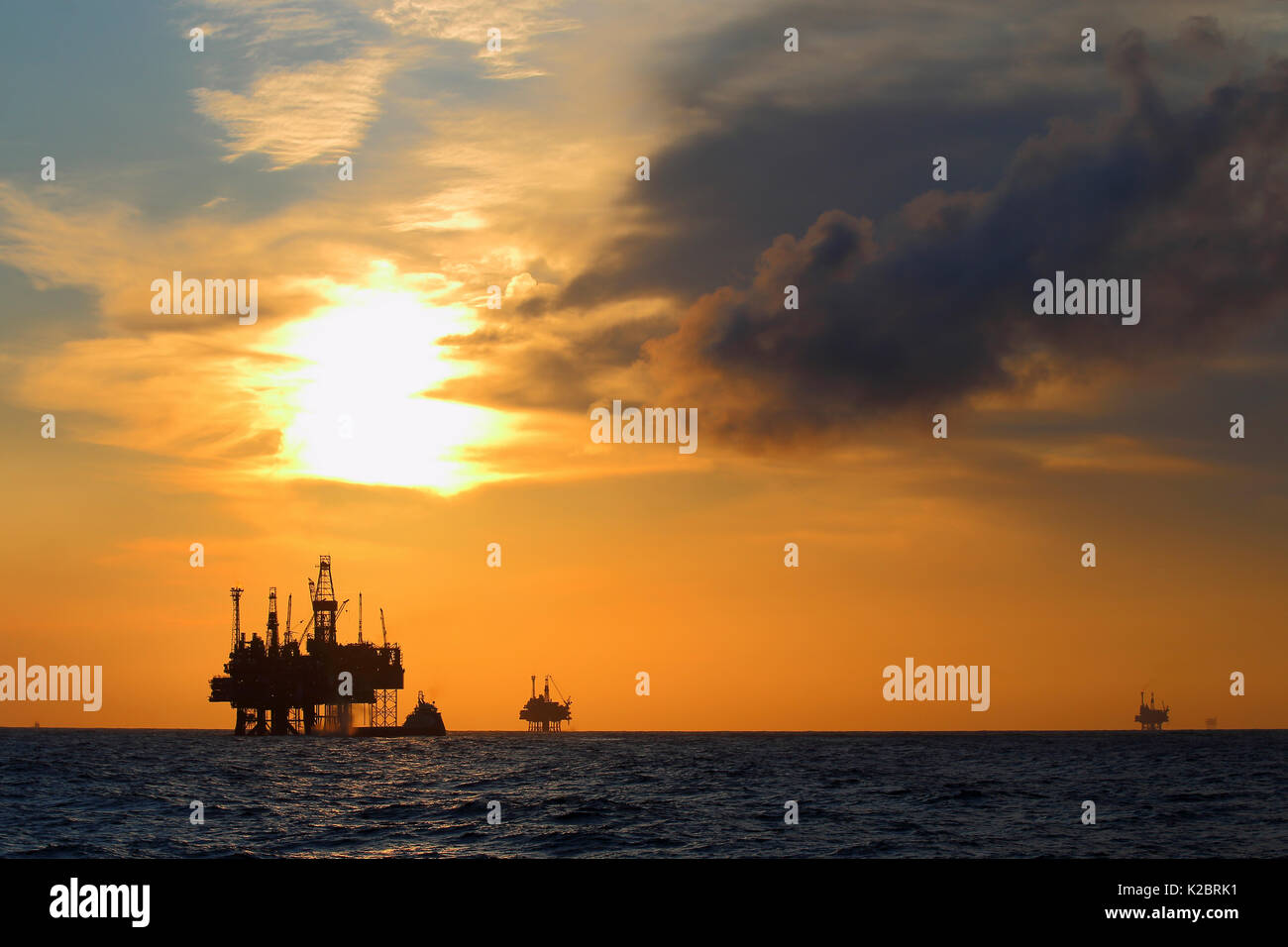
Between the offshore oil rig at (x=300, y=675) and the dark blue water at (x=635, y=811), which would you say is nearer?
the dark blue water at (x=635, y=811)

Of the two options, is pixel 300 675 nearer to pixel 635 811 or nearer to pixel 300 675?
pixel 300 675

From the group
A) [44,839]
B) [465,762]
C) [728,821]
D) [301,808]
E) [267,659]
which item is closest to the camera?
[44,839]

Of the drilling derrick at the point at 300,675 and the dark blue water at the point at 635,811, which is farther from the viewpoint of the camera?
the drilling derrick at the point at 300,675

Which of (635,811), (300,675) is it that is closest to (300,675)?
(300,675)

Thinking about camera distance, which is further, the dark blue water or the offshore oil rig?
the offshore oil rig

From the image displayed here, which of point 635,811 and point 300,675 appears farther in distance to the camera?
point 300,675

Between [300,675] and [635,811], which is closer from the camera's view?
[635,811]
